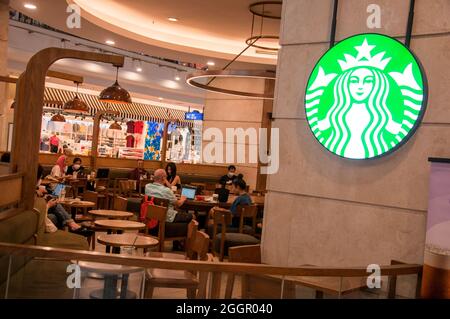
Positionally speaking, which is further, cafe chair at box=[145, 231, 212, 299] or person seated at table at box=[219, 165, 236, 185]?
person seated at table at box=[219, 165, 236, 185]

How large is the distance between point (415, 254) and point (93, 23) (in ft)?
24.7

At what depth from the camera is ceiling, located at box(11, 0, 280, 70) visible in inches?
341

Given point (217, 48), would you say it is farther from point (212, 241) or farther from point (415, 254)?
point (415, 254)

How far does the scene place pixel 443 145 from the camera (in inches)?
141

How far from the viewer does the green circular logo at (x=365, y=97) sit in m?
3.72

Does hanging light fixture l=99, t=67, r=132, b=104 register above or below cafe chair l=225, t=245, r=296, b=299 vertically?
above

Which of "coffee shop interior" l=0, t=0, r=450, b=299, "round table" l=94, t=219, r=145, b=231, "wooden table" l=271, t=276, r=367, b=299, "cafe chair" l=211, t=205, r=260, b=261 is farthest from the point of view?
"cafe chair" l=211, t=205, r=260, b=261

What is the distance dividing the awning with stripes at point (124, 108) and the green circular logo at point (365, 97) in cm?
1224

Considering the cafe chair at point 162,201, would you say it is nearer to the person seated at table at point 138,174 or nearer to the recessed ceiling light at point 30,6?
the recessed ceiling light at point 30,6

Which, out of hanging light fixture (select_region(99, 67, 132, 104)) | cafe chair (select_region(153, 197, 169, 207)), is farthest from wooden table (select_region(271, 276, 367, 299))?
hanging light fixture (select_region(99, 67, 132, 104))

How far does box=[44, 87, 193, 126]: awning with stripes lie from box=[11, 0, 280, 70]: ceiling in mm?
5249

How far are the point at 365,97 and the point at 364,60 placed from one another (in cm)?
30

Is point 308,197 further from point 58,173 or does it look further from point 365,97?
point 58,173

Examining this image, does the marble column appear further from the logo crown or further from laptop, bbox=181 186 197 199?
laptop, bbox=181 186 197 199
